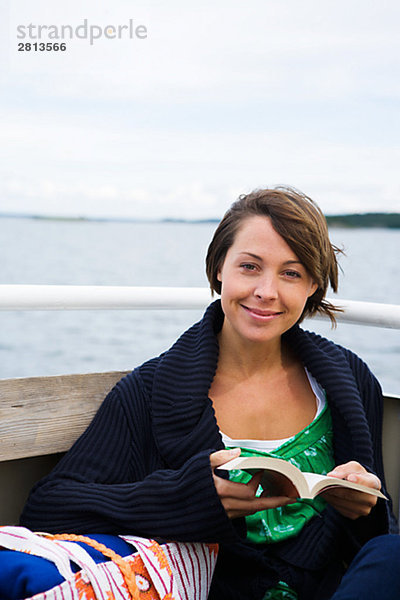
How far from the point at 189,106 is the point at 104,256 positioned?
17.6 feet

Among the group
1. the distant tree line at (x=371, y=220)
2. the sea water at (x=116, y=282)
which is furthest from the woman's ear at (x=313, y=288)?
the sea water at (x=116, y=282)

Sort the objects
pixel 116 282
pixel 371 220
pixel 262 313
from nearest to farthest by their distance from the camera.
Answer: pixel 262 313 < pixel 371 220 < pixel 116 282

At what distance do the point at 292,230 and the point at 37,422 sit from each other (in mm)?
661

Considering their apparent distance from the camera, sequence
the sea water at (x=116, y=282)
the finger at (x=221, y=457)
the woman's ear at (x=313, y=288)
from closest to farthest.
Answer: the finger at (x=221, y=457), the woman's ear at (x=313, y=288), the sea water at (x=116, y=282)

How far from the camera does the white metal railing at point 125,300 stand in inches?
61.6

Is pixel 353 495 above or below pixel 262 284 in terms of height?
below

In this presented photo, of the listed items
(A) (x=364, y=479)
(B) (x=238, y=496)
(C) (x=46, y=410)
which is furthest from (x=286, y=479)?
(C) (x=46, y=410)

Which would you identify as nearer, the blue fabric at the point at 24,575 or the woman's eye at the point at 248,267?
the blue fabric at the point at 24,575

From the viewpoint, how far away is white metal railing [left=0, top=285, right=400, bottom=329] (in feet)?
5.13

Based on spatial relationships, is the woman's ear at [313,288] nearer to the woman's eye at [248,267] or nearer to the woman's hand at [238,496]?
the woman's eye at [248,267]

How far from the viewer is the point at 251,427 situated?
160 cm

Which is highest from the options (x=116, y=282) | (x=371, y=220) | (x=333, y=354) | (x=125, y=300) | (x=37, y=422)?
(x=125, y=300)

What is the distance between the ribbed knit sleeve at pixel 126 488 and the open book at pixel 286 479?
10 centimetres

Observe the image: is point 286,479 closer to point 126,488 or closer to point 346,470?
point 346,470
